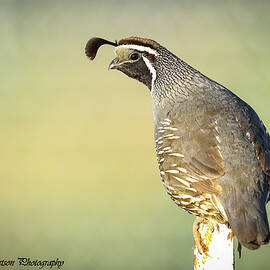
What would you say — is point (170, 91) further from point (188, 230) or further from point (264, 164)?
point (188, 230)

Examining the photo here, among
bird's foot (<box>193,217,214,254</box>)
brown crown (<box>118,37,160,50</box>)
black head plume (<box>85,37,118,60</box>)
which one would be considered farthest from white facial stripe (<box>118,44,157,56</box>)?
bird's foot (<box>193,217,214,254</box>)

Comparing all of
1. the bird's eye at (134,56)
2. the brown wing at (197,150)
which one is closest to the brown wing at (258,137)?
the brown wing at (197,150)

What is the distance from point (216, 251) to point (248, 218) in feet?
0.71

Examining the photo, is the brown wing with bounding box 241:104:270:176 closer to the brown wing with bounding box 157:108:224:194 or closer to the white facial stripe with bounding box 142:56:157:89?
the brown wing with bounding box 157:108:224:194

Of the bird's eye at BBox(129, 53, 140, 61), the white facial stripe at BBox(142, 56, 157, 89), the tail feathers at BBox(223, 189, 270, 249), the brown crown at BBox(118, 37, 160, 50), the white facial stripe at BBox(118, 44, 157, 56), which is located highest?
the brown crown at BBox(118, 37, 160, 50)

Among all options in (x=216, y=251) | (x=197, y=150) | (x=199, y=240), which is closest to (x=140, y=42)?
(x=197, y=150)

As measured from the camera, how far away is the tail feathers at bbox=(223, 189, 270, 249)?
2627 millimetres

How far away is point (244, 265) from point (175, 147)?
2.28m

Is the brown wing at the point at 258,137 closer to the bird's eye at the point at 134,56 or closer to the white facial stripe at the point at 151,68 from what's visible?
the white facial stripe at the point at 151,68

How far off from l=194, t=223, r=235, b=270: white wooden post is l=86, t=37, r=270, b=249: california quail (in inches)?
3.3

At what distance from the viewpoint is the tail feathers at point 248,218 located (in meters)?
2.63

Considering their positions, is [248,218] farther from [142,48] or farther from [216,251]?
[142,48]

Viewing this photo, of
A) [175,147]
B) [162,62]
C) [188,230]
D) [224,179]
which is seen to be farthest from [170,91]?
[188,230]

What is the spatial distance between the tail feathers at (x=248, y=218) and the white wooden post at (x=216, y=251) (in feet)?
0.32
